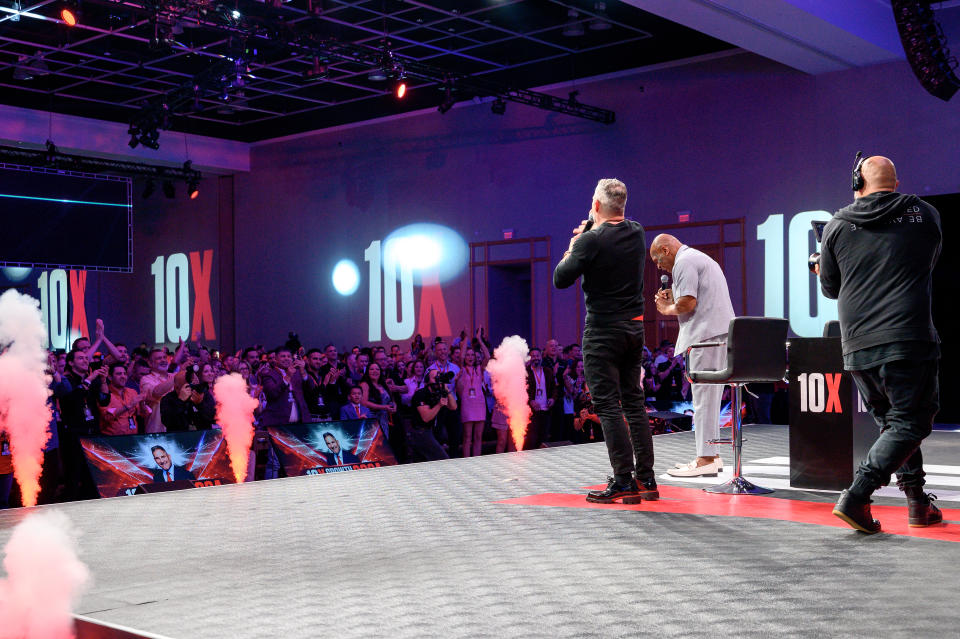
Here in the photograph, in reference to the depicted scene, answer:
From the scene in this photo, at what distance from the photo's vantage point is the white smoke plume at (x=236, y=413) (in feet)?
27.3

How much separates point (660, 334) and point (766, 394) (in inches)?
108

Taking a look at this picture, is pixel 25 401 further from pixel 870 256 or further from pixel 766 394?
pixel 766 394

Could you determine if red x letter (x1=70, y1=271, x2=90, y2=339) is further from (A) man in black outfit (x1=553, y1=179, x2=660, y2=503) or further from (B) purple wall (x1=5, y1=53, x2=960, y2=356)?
(A) man in black outfit (x1=553, y1=179, x2=660, y2=503)

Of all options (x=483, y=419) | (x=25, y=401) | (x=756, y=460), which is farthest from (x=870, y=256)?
(x=483, y=419)

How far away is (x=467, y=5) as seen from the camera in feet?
44.3

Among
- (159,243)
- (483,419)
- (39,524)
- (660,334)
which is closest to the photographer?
(39,524)

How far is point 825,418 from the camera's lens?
5.32 m

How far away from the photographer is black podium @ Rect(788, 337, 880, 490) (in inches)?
207

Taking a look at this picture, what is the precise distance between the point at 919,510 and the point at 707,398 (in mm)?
1773

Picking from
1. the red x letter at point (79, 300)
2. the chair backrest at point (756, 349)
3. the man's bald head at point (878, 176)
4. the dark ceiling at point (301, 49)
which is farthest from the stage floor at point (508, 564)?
the red x letter at point (79, 300)

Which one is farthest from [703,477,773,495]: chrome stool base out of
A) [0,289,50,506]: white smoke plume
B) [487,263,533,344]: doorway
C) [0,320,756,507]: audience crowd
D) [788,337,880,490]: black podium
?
[487,263,533,344]: doorway

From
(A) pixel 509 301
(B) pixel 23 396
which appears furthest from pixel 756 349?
(A) pixel 509 301

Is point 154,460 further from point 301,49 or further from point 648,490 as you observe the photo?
point 301,49

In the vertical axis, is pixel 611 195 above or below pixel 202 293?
above
